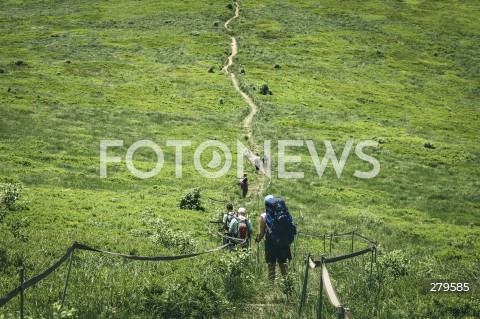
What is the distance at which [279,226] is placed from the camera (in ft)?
37.2

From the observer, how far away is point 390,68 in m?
86.7

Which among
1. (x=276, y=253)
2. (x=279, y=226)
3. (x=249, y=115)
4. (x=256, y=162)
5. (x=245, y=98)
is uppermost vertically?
(x=279, y=226)

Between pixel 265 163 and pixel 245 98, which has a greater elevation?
pixel 265 163

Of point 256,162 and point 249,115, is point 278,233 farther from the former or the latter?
point 249,115

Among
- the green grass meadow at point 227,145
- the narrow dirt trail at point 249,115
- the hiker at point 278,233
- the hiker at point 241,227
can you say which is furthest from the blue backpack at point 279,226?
the narrow dirt trail at point 249,115

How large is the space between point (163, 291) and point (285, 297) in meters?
2.93

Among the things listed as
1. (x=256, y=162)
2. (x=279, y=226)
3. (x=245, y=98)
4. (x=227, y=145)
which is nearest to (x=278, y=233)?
(x=279, y=226)

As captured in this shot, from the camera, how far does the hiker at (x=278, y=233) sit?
11328 millimetres

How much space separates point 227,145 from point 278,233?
3121cm

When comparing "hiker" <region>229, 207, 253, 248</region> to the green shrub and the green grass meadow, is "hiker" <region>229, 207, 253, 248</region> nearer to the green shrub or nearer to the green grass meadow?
the green grass meadow

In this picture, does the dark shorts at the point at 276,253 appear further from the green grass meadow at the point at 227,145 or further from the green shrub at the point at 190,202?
the green shrub at the point at 190,202

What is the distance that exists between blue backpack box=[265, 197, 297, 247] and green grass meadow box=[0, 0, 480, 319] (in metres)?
0.97

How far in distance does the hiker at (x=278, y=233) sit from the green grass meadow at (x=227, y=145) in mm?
584

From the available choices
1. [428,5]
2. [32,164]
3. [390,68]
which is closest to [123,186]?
[32,164]
